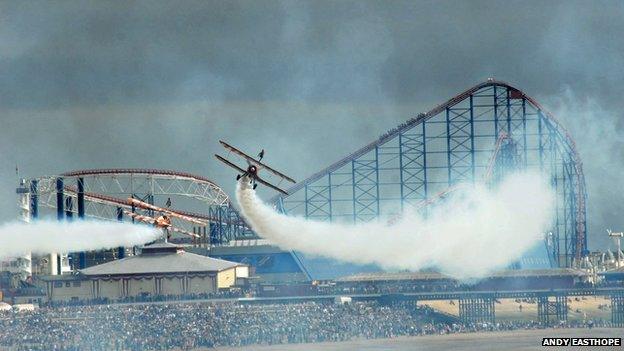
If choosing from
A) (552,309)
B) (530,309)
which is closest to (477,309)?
(530,309)

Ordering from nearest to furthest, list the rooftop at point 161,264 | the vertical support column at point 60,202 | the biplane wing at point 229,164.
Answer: the biplane wing at point 229,164 < the rooftop at point 161,264 < the vertical support column at point 60,202

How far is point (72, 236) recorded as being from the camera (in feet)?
552

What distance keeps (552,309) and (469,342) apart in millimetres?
25496

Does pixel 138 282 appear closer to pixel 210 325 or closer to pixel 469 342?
pixel 210 325

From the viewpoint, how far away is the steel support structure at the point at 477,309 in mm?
167875

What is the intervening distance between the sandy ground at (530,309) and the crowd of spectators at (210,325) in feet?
22.4

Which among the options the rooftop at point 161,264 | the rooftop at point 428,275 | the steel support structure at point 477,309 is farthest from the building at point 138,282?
the steel support structure at point 477,309

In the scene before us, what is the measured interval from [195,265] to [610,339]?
5721 centimetres

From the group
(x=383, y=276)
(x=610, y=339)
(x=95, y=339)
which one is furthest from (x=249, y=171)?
(x=383, y=276)

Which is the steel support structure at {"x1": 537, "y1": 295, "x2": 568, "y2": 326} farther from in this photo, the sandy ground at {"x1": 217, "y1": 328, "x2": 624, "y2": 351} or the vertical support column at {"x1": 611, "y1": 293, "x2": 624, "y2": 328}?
the sandy ground at {"x1": 217, "y1": 328, "x2": 624, "y2": 351}

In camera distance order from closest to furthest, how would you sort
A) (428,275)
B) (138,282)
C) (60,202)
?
(428,275) → (138,282) → (60,202)

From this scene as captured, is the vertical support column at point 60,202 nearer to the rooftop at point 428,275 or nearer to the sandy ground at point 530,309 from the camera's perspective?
the rooftop at point 428,275

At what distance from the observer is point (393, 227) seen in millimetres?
165625

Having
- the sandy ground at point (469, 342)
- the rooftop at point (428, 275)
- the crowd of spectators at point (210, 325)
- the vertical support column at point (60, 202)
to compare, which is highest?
the vertical support column at point (60, 202)
